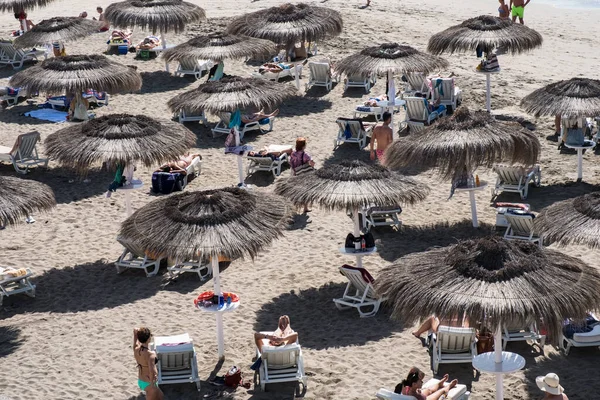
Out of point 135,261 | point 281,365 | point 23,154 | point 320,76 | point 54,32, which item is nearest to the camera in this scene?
point 281,365

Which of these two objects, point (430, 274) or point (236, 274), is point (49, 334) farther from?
point (430, 274)

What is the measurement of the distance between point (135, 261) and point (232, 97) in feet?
14.2

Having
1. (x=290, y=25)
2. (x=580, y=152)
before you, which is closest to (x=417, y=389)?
(x=580, y=152)

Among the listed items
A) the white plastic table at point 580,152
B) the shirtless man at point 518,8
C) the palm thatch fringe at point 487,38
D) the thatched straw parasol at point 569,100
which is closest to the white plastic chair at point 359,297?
the thatched straw parasol at point 569,100

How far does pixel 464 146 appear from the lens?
618 inches

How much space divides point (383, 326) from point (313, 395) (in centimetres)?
187

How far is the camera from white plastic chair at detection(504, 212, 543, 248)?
620 inches

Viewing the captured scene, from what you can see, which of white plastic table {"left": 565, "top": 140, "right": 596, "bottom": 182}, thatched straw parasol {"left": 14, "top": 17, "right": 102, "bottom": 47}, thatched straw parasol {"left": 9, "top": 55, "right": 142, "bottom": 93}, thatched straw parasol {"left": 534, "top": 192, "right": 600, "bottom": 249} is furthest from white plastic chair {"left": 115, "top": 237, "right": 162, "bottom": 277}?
thatched straw parasol {"left": 14, "top": 17, "right": 102, "bottom": 47}

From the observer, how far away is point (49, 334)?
1377 centimetres

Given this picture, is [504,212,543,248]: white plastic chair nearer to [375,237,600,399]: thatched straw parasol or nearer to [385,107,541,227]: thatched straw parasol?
[385,107,541,227]: thatched straw parasol

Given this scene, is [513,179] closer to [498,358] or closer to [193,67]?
[498,358]

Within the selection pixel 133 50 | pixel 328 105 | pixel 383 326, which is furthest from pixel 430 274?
pixel 133 50

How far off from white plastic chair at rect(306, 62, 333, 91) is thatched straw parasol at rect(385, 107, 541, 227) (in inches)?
311

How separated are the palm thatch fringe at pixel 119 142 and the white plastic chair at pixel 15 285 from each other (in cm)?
205
